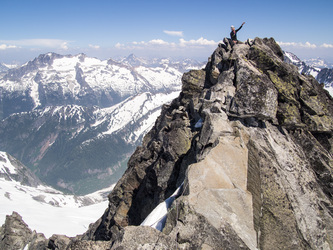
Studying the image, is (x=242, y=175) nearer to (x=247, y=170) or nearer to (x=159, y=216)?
(x=247, y=170)

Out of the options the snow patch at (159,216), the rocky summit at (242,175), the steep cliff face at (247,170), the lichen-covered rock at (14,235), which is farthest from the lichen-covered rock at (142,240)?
the lichen-covered rock at (14,235)

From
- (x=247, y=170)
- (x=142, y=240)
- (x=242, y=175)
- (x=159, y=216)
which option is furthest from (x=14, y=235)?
(x=247, y=170)

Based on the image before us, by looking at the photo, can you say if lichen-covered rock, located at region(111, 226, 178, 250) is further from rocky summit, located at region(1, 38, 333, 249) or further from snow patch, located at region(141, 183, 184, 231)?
snow patch, located at region(141, 183, 184, 231)

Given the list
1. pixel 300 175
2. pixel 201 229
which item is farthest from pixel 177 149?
pixel 201 229

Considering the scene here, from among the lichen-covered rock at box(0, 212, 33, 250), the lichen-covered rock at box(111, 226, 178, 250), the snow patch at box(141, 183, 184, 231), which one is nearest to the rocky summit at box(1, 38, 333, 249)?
the lichen-covered rock at box(111, 226, 178, 250)

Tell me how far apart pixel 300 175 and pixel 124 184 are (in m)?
20.6

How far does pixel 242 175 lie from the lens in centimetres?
1293

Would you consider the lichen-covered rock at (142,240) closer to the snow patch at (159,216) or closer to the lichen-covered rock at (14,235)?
the snow patch at (159,216)

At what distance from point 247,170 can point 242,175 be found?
638mm

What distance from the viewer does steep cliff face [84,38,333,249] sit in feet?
35.0

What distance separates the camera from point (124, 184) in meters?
29.1

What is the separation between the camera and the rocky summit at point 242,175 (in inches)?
405

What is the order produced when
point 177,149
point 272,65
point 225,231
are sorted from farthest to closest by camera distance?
point 272,65 → point 177,149 → point 225,231

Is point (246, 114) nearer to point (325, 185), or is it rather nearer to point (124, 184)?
point (325, 185)
